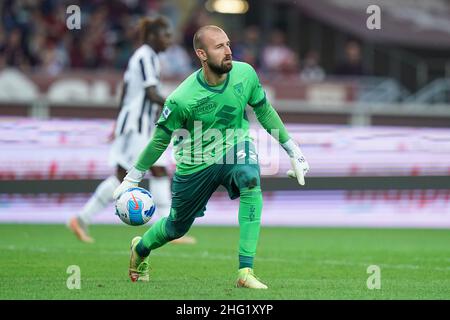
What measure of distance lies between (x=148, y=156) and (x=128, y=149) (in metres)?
4.78

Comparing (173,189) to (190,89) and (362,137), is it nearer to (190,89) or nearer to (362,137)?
(190,89)

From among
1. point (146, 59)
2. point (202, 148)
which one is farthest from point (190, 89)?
point (146, 59)

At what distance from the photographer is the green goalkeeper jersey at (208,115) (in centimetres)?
955

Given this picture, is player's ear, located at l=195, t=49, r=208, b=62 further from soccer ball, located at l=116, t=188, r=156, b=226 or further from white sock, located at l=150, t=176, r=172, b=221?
white sock, located at l=150, t=176, r=172, b=221

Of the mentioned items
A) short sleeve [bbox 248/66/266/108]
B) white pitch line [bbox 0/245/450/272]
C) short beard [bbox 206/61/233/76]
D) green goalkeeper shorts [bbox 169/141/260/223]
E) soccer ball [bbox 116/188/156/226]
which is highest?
short beard [bbox 206/61/233/76]

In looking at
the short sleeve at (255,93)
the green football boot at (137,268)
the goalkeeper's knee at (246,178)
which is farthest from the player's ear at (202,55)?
the green football boot at (137,268)

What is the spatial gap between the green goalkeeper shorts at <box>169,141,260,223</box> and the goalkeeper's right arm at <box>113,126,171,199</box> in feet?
0.89

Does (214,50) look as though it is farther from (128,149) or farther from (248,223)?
(128,149)

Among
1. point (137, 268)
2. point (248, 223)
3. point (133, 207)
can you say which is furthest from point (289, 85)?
point (248, 223)

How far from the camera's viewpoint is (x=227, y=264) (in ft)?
38.9

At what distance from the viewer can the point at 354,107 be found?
20094 mm

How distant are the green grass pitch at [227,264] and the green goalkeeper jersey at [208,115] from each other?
3.65 feet

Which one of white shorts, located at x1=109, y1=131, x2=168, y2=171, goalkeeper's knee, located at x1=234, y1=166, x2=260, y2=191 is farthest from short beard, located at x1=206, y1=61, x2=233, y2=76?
white shorts, located at x1=109, y1=131, x2=168, y2=171

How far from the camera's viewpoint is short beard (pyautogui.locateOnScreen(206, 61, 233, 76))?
9.51m
